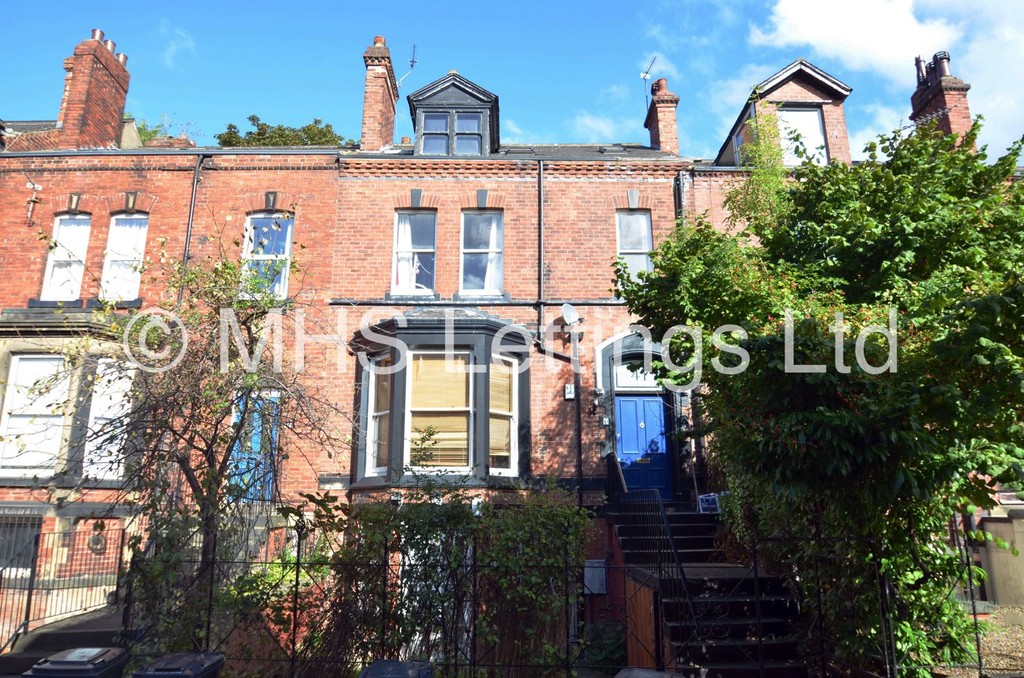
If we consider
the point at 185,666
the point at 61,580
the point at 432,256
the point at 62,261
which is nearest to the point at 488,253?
the point at 432,256

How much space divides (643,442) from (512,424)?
2694mm

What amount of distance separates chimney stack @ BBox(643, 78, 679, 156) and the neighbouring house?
118mm

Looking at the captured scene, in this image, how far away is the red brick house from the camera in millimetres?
12922

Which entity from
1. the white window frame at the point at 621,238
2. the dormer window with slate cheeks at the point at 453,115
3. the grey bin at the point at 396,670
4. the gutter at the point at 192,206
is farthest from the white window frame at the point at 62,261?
the grey bin at the point at 396,670

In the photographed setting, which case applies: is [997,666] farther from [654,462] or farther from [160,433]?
[160,433]

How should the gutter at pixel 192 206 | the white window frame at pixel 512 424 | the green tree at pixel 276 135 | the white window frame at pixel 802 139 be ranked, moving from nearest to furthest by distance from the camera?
the white window frame at pixel 512 424 → the gutter at pixel 192 206 → the white window frame at pixel 802 139 → the green tree at pixel 276 135

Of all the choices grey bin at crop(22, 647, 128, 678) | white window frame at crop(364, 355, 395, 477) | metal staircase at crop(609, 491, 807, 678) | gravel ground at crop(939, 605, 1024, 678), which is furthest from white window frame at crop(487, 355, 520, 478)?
grey bin at crop(22, 647, 128, 678)

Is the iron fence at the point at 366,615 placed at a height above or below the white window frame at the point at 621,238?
below

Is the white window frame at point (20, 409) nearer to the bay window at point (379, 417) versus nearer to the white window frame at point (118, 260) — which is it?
the white window frame at point (118, 260)

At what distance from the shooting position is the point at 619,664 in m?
9.35

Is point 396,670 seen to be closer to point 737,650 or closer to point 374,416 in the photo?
point 737,650

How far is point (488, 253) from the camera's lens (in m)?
14.4

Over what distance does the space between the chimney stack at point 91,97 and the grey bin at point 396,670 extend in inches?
612

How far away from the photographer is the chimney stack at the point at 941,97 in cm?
1552
